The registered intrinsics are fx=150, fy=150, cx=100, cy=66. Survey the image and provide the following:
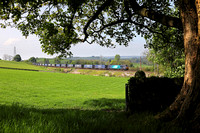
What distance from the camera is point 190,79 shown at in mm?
4129

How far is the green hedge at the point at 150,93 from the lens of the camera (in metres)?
7.06

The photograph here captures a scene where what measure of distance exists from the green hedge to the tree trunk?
2698 mm

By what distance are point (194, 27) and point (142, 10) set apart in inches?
161

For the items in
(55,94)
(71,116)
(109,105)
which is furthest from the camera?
(55,94)

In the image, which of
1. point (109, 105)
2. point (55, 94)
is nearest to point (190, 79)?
point (109, 105)

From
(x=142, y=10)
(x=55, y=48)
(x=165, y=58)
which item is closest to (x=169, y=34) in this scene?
(x=142, y=10)

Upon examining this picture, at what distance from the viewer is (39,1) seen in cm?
923

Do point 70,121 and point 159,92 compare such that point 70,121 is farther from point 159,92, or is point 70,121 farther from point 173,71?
point 173,71

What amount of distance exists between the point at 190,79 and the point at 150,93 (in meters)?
3.13

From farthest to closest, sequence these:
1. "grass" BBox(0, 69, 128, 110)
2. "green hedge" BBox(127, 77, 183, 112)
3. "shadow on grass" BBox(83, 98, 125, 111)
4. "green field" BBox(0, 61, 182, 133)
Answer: "grass" BBox(0, 69, 128, 110) → "shadow on grass" BBox(83, 98, 125, 111) → "green hedge" BBox(127, 77, 183, 112) → "green field" BBox(0, 61, 182, 133)

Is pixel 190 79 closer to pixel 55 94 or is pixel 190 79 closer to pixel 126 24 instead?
pixel 126 24

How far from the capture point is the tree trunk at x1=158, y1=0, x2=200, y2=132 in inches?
155

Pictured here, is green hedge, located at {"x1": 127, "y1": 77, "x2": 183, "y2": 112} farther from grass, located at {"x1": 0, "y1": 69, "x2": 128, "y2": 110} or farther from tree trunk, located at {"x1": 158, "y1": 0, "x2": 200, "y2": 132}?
grass, located at {"x1": 0, "y1": 69, "x2": 128, "y2": 110}

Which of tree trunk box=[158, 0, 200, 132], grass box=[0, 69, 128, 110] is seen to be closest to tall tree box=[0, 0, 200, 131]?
tree trunk box=[158, 0, 200, 132]
